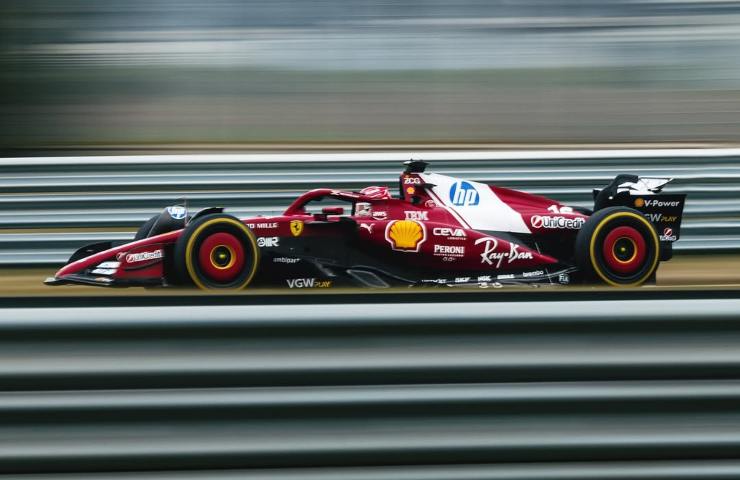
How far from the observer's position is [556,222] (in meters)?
6.60

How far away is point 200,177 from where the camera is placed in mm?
8039

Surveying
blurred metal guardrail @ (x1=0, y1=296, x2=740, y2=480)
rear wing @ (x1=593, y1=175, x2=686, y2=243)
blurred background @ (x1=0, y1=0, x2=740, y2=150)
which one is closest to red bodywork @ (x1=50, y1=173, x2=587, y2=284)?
rear wing @ (x1=593, y1=175, x2=686, y2=243)

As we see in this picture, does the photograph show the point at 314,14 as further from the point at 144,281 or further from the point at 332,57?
the point at 144,281

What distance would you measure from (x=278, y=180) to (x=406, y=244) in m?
1.97

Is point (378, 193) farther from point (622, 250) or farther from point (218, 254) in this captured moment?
point (622, 250)

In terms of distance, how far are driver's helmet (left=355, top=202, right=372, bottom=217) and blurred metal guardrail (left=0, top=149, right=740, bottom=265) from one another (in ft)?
4.74

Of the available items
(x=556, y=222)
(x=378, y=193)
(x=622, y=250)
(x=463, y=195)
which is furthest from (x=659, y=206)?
(x=378, y=193)

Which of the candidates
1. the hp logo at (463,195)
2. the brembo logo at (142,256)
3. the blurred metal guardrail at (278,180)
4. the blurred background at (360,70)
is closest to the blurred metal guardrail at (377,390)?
the brembo logo at (142,256)

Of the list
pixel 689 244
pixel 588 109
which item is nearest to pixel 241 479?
pixel 689 244

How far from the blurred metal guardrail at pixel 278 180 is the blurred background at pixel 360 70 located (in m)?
3.51

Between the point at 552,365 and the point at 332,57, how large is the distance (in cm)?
956

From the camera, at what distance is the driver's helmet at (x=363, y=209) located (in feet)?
21.0

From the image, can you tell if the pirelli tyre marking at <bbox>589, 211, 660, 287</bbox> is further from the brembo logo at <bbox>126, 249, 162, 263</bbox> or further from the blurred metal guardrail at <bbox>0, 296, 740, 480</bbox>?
the blurred metal guardrail at <bbox>0, 296, 740, 480</bbox>

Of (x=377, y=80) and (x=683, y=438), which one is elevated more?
(x=377, y=80)
